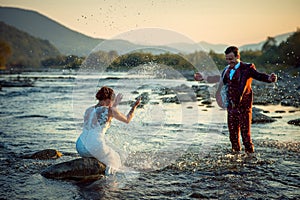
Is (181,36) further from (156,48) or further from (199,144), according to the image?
(199,144)

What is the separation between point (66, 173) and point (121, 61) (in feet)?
14.4

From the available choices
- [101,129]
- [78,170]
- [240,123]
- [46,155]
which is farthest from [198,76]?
[46,155]

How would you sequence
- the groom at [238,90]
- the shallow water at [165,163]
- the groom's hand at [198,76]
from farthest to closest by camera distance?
1. the groom's hand at [198,76]
2. the groom at [238,90]
3. the shallow water at [165,163]

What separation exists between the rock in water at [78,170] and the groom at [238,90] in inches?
130

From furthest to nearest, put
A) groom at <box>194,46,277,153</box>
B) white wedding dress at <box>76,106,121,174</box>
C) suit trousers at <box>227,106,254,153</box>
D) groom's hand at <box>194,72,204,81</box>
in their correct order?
groom's hand at <box>194,72,204,81</box> < suit trousers at <box>227,106,254,153</box> < groom at <box>194,46,277,153</box> < white wedding dress at <box>76,106,121,174</box>

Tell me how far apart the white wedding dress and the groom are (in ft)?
9.58

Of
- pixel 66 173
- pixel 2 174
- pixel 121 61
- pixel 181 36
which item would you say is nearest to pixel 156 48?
pixel 181 36

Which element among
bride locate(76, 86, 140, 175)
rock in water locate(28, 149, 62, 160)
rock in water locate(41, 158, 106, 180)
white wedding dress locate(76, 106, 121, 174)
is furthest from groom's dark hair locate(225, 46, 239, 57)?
rock in water locate(28, 149, 62, 160)

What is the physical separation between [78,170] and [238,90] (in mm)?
3915

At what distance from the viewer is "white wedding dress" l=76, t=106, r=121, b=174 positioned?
21.7 feet

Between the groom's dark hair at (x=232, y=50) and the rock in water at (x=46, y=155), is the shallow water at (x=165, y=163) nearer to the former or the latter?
the rock in water at (x=46, y=155)

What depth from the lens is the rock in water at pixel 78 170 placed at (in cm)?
638

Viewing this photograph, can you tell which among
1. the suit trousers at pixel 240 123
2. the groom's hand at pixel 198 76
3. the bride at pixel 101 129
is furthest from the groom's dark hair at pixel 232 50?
the bride at pixel 101 129

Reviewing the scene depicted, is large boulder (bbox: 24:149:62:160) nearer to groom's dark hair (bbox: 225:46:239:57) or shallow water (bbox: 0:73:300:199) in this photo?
shallow water (bbox: 0:73:300:199)
